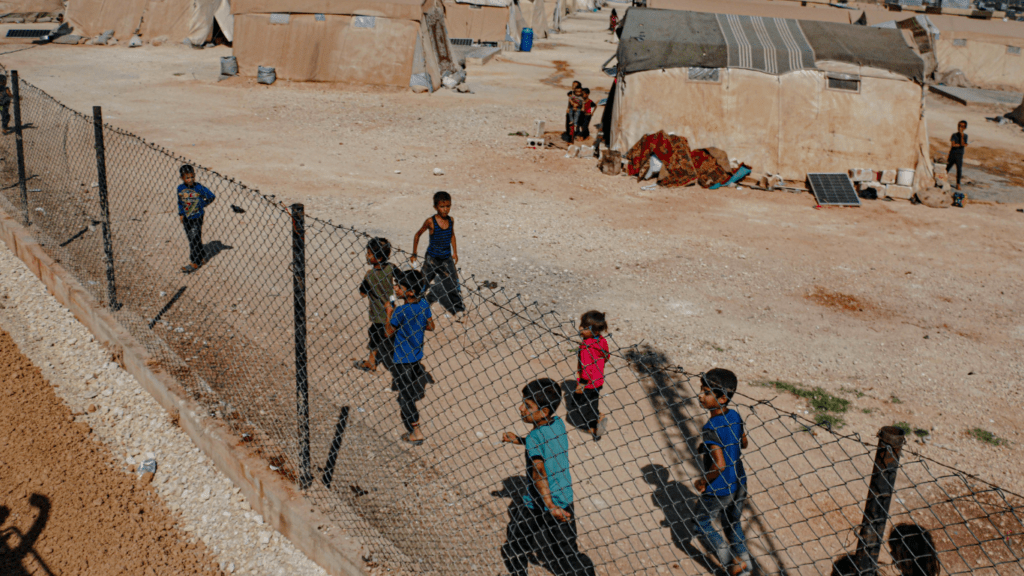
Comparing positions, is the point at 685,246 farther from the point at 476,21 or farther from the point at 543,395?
the point at 476,21

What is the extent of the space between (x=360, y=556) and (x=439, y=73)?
2028 centimetres

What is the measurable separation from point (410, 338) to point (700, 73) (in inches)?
469

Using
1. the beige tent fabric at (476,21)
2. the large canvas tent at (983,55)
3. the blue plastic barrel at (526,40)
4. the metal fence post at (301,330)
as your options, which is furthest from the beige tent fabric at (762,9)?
the metal fence post at (301,330)

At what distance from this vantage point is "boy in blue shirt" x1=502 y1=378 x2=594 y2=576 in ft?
13.7

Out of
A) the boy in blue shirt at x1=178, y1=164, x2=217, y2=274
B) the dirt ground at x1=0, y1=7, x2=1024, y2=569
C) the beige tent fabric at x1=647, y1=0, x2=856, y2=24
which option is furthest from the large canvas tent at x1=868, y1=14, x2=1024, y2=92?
the boy in blue shirt at x1=178, y1=164, x2=217, y2=274

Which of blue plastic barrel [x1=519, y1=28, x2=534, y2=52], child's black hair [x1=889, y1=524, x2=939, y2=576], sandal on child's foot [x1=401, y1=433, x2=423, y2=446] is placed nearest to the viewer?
child's black hair [x1=889, y1=524, x2=939, y2=576]

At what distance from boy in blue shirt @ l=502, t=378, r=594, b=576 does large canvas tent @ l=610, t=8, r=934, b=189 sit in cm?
1221

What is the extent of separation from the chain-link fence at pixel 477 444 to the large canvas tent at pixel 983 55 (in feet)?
92.9

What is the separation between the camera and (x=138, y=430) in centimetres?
600

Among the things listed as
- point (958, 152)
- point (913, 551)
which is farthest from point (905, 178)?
point (913, 551)

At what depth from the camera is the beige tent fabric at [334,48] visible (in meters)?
22.0

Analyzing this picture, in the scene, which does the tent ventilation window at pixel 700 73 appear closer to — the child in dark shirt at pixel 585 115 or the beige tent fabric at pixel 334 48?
the child in dark shirt at pixel 585 115

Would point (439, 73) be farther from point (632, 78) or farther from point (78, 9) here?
point (78, 9)

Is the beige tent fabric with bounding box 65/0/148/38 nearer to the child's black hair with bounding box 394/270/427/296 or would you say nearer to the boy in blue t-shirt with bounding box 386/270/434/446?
the child's black hair with bounding box 394/270/427/296
